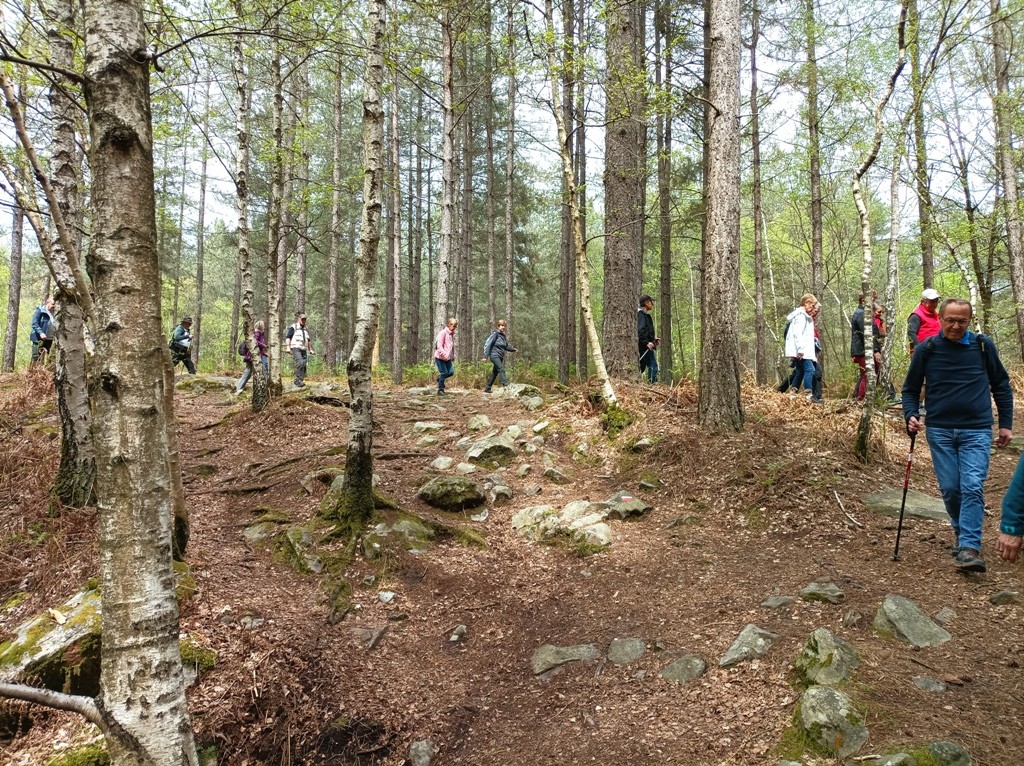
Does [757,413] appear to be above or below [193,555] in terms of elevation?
above

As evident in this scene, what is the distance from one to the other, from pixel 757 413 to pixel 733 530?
272cm

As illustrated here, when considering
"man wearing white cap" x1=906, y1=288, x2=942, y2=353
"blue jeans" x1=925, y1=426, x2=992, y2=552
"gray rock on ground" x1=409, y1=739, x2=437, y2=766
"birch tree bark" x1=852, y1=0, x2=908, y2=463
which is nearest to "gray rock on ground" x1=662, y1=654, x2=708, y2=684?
"gray rock on ground" x1=409, y1=739, x2=437, y2=766

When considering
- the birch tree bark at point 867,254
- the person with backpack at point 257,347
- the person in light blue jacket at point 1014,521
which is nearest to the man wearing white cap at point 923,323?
the birch tree bark at point 867,254

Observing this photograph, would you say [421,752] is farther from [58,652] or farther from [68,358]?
[68,358]

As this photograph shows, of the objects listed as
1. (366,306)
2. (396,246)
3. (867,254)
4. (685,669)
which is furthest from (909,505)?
(396,246)

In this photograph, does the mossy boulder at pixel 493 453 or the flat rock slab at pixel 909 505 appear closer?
the flat rock slab at pixel 909 505

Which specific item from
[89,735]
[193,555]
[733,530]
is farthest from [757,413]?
[89,735]

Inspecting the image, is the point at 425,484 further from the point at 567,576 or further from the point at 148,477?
the point at 148,477

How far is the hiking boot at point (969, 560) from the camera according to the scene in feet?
13.4

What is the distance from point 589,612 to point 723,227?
4997mm

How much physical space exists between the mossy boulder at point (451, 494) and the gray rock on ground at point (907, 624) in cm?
428

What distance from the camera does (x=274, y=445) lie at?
29.4 feet

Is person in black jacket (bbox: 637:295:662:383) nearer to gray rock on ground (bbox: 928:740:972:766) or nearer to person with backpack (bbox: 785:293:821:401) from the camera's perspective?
person with backpack (bbox: 785:293:821:401)

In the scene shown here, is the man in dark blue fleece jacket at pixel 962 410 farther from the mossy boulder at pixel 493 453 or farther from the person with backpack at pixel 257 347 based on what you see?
the person with backpack at pixel 257 347
